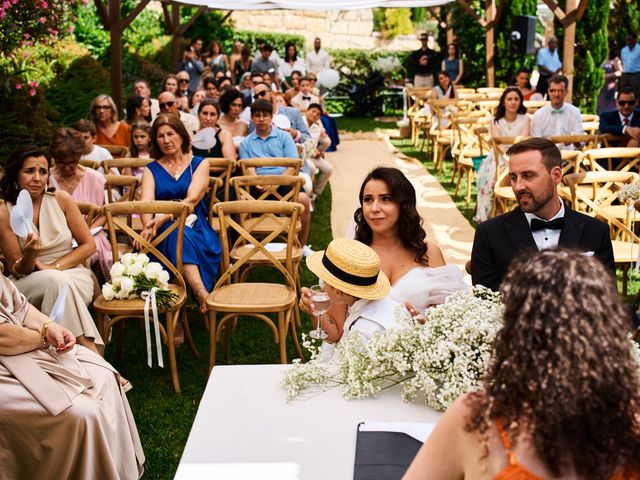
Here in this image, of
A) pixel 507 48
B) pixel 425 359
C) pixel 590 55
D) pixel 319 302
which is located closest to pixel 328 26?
pixel 507 48

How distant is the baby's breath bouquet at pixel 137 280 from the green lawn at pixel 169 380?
52cm

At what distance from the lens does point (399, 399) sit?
2.50 m

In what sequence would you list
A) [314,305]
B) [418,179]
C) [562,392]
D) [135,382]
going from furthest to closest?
1. [418,179]
2. [135,382]
3. [314,305]
4. [562,392]

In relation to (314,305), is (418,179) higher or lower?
lower

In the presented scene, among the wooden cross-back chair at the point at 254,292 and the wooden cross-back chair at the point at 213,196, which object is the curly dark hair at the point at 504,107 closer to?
the wooden cross-back chair at the point at 213,196

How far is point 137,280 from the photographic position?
4633 mm

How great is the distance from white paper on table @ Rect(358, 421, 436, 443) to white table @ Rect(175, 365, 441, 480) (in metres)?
0.05

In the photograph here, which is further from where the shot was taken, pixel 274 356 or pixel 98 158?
pixel 98 158

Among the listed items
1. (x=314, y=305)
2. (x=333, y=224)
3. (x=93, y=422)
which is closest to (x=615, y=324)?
(x=314, y=305)

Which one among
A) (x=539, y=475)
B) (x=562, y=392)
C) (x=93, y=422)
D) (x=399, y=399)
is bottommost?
(x=93, y=422)

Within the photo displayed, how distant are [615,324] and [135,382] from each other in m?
3.90

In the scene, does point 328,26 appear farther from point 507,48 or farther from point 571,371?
point 571,371

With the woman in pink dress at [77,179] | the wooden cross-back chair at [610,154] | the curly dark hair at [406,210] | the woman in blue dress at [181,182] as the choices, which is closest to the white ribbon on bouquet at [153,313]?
the woman in blue dress at [181,182]

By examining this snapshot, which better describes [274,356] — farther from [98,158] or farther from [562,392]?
[562,392]
